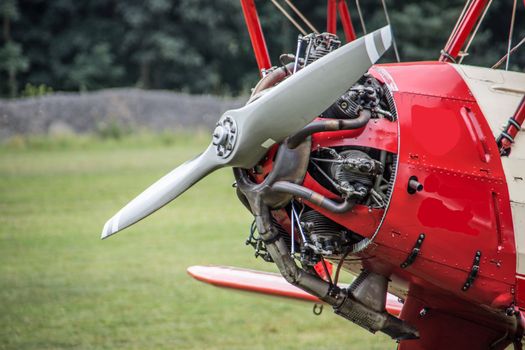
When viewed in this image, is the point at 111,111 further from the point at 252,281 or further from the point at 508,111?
the point at 508,111

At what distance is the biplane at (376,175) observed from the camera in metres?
4.79

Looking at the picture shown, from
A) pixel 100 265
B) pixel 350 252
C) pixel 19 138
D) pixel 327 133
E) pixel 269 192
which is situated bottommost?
pixel 19 138

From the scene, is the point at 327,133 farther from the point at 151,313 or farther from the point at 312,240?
the point at 151,313

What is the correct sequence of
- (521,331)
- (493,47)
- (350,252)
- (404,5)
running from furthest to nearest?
(404,5), (493,47), (521,331), (350,252)

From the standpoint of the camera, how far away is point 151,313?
380 inches

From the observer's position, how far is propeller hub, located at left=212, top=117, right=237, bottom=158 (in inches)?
188

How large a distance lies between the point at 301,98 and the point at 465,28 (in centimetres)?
181

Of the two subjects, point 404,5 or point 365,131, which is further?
point 404,5

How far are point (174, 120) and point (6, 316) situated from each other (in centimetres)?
2328

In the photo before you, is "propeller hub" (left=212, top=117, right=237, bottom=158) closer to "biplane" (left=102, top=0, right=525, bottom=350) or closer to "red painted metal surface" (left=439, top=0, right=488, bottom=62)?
"biplane" (left=102, top=0, right=525, bottom=350)

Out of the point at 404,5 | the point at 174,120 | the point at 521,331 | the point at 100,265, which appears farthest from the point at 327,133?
the point at 174,120

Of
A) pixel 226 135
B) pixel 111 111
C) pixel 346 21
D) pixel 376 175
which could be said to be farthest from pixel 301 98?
pixel 111 111

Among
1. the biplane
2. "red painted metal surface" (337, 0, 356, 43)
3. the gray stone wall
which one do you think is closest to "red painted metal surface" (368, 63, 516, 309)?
the biplane

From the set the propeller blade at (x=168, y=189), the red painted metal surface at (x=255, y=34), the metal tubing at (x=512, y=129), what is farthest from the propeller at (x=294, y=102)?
the red painted metal surface at (x=255, y=34)
